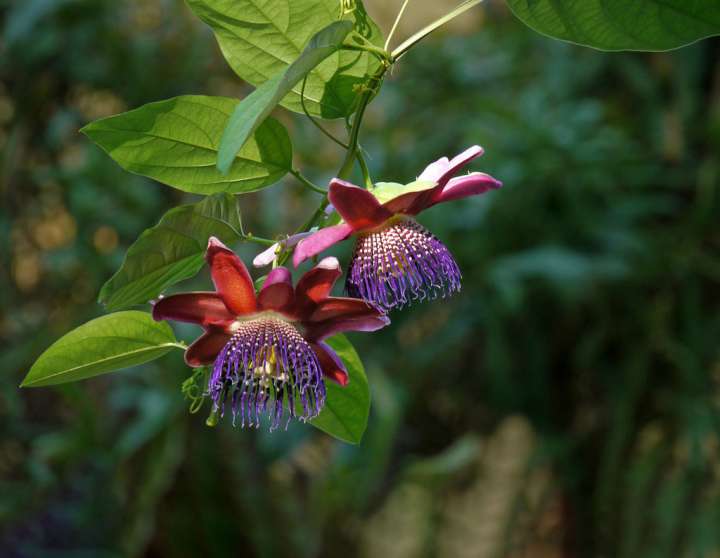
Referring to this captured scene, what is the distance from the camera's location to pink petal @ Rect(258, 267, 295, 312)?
12.7 inches

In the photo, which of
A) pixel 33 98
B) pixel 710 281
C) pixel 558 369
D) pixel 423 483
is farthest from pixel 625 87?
pixel 33 98

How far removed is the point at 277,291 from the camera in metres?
0.33

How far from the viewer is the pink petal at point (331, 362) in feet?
1.14

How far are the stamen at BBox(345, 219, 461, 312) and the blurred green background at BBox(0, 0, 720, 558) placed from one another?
5.11 feet

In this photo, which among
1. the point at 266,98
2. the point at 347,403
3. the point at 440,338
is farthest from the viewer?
the point at 440,338

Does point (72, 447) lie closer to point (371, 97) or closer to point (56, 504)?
point (56, 504)

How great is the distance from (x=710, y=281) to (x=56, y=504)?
5.18ft

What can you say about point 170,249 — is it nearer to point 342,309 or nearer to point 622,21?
point 342,309

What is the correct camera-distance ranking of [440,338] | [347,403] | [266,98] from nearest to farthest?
[266,98] < [347,403] < [440,338]

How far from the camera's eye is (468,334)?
2.29 m

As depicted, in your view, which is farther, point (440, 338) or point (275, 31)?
point (440, 338)

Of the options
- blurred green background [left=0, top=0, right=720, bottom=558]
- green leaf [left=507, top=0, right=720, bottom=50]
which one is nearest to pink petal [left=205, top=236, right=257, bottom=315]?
green leaf [left=507, top=0, right=720, bottom=50]

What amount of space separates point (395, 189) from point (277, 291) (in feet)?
0.18

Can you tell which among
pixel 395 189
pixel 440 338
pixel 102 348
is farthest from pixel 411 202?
pixel 440 338
